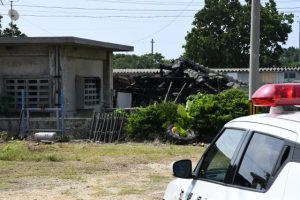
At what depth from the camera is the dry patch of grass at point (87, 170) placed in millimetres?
9570

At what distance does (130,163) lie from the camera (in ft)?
43.0

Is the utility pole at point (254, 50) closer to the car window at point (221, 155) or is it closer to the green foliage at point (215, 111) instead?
the car window at point (221, 155)

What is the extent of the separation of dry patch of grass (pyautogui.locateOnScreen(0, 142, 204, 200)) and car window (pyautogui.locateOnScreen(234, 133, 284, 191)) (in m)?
5.81

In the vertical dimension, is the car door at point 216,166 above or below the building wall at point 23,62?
below

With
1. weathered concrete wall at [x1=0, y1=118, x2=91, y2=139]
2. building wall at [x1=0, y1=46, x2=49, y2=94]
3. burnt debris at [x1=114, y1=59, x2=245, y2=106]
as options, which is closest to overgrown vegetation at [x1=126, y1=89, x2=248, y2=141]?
weathered concrete wall at [x1=0, y1=118, x2=91, y2=139]

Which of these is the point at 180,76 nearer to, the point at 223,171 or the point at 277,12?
the point at 223,171

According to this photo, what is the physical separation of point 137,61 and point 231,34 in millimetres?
29010

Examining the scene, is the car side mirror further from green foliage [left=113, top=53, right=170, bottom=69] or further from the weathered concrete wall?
green foliage [left=113, top=53, right=170, bottom=69]

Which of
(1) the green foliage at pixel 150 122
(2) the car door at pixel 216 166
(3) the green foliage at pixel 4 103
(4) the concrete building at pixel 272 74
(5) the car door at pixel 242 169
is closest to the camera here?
(5) the car door at pixel 242 169

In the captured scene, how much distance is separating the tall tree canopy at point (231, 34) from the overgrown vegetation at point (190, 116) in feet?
115

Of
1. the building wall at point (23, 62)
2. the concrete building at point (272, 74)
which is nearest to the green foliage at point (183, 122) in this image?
the building wall at point (23, 62)

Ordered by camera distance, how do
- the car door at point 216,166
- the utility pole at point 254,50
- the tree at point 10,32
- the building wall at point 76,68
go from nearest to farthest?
the car door at point 216,166 → the utility pole at point 254,50 → the building wall at point 76,68 → the tree at point 10,32

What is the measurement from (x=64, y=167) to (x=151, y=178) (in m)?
2.45

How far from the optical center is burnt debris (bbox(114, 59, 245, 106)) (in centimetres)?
2456
